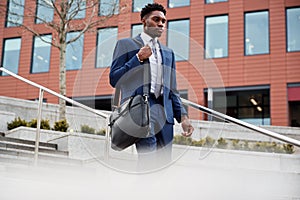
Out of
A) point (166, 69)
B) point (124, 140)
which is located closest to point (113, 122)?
point (124, 140)

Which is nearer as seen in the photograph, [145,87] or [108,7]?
[145,87]

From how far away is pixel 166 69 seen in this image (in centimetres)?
287

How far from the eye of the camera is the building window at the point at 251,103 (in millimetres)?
22359

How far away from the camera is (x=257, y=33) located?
22578 mm

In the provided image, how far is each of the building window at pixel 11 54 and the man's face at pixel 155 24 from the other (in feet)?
79.5

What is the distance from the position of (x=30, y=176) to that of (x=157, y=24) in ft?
7.55

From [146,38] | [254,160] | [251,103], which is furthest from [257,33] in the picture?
[146,38]

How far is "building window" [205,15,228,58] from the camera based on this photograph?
74.7ft

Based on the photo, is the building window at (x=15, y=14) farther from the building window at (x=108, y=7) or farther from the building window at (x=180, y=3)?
the building window at (x=180, y=3)

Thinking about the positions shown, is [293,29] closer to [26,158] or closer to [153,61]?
[26,158]

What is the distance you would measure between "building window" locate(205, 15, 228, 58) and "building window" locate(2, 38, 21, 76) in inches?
391

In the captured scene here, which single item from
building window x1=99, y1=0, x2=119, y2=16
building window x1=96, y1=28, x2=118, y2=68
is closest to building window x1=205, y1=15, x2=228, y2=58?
building window x1=99, y1=0, x2=119, y2=16

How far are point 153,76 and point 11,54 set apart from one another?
2509 centimetres

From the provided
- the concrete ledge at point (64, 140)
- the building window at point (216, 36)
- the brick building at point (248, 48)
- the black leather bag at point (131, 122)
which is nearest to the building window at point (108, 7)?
the brick building at point (248, 48)
